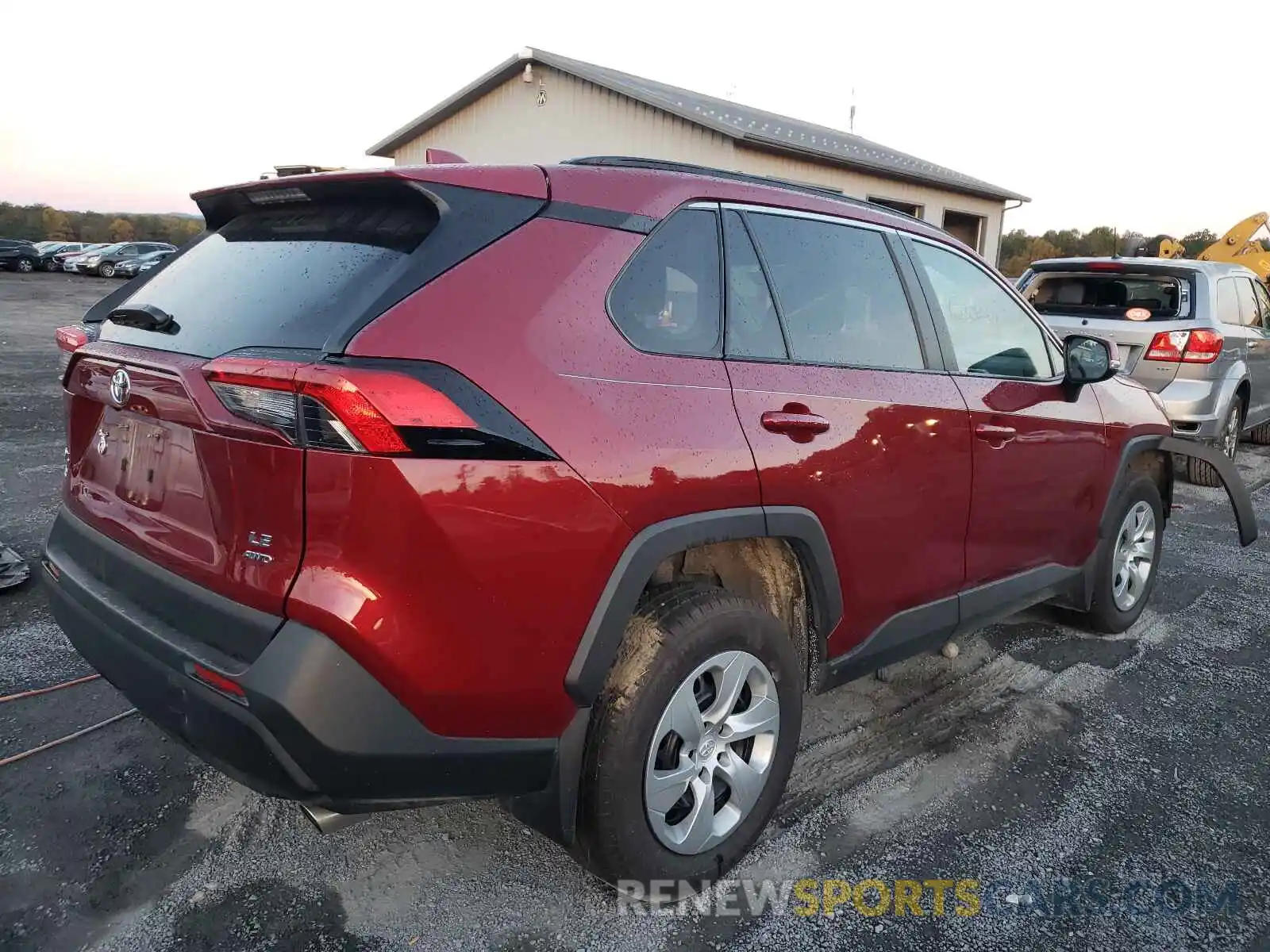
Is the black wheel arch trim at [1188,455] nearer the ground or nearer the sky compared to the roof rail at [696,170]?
nearer the ground

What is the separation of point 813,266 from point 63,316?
21566 mm

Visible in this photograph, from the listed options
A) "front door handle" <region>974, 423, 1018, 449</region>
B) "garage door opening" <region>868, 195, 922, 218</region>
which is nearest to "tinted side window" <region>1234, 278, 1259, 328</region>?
"front door handle" <region>974, 423, 1018, 449</region>

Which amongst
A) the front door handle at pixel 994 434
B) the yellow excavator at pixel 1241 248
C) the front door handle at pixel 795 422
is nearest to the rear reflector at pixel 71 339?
the front door handle at pixel 795 422

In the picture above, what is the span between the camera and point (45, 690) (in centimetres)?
339

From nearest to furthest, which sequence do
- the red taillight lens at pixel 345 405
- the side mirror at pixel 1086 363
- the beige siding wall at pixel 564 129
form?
the red taillight lens at pixel 345 405 < the side mirror at pixel 1086 363 < the beige siding wall at pixel 564 129

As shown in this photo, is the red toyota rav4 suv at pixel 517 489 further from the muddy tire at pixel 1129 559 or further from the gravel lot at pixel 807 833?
the muddy tire at pixel 1129 559

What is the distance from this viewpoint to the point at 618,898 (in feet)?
7.98

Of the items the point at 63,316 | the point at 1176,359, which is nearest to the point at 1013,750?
the point at 1176,359

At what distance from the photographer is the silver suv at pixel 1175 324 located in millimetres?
7070

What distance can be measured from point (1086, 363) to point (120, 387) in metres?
3.32

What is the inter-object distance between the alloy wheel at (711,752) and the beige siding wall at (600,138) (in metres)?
13.4

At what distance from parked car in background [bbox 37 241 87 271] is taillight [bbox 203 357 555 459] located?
150 feet

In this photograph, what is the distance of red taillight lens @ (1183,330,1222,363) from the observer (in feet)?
23.0

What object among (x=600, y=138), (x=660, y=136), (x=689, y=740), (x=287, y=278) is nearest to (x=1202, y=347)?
(x=689, y=740)
